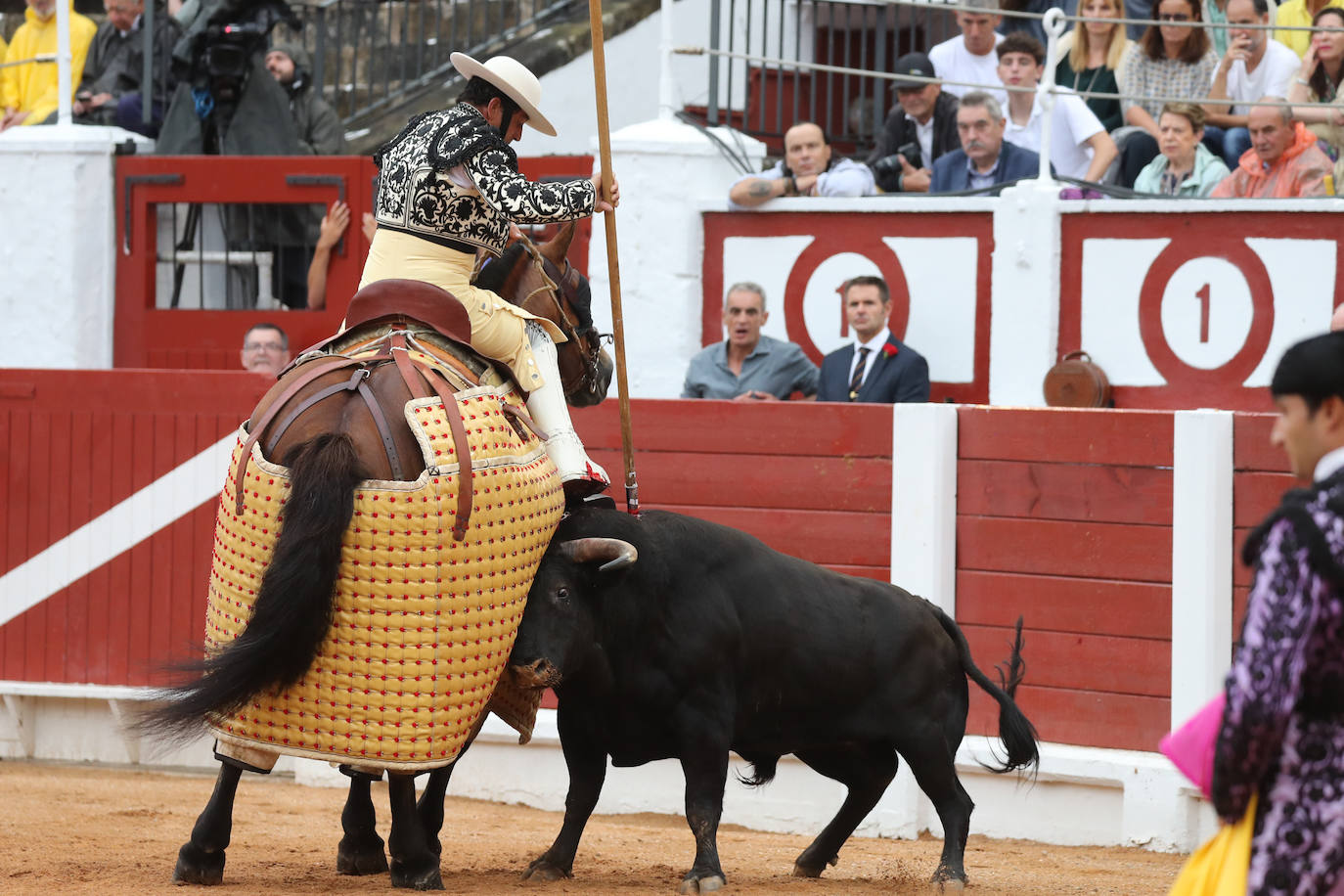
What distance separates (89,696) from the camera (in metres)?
7.71

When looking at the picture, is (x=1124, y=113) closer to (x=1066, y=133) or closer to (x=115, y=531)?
(x=1066, y=133)

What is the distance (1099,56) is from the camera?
28.5 feet

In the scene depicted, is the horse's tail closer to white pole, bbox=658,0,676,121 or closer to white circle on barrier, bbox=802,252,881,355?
white circle on barrier, bbox=802,252,881,355

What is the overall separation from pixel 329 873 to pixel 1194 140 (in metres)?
4.88

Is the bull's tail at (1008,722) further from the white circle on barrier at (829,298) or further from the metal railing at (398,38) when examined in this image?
the metal railing at (398,38)

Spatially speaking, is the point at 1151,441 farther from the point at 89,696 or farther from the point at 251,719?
the point at 89,696

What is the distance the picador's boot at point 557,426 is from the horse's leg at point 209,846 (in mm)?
1107

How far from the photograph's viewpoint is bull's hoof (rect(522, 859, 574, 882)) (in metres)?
4.88

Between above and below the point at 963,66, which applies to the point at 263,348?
below

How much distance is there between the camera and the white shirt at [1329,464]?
107 inches

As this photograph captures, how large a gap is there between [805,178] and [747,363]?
1.23 metres

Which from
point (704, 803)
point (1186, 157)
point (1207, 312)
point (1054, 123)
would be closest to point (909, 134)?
point (1054, 123)

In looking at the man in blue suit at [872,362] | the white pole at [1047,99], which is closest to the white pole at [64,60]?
the man in blue suit at [872,362]

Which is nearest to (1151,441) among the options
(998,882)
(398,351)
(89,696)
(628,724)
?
(998,882)
